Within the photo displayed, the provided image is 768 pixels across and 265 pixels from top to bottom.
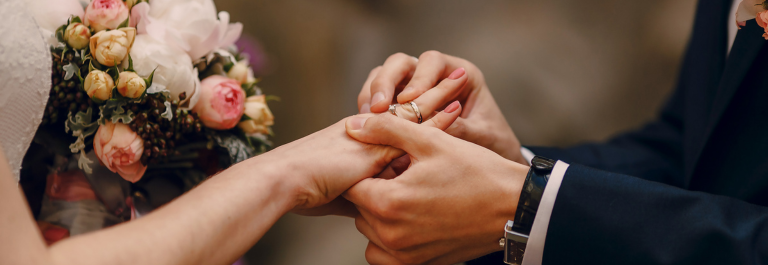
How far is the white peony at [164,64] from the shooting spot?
1.99 ft

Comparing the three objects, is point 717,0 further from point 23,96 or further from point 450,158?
point 23,96

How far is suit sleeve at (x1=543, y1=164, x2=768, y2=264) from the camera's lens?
54 centimetres

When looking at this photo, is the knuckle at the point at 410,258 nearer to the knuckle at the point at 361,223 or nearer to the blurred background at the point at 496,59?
the knuckle at the point at 361,223

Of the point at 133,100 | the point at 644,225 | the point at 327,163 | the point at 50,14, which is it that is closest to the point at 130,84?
the point at 133,100

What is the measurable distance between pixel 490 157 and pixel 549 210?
108mm

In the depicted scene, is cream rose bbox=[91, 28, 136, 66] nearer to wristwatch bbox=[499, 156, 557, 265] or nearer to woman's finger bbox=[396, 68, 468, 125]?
woman's finger bbox=[396, 68, 468, 125]

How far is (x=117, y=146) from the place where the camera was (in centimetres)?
60

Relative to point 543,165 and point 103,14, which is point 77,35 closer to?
point 103,14

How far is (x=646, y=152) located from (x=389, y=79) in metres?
0.69

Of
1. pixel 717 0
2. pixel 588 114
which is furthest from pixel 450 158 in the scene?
pixel 588 114

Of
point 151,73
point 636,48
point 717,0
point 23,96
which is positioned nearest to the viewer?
point 23,96

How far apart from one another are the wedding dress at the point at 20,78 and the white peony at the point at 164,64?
0.35 feet

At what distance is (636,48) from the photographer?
61.2 inches

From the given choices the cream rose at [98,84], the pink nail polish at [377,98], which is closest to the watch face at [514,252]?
the pink nail polish at [377,98]
